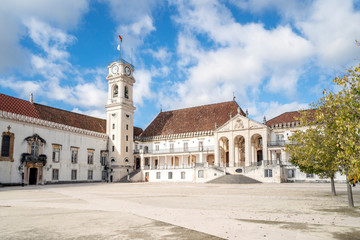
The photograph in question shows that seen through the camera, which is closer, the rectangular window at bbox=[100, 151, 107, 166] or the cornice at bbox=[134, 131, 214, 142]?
the rectangular window at bbox=[100, 151, 107, 166]

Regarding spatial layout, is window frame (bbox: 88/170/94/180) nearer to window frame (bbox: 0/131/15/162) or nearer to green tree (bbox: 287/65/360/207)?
window frame (bbox: 0/131/15/162)

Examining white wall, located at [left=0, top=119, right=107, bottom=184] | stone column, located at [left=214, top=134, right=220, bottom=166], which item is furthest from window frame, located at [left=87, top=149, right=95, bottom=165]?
stone column, located at [left=214, top=134, right=220, bottom=166]

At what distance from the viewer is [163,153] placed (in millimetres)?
53812

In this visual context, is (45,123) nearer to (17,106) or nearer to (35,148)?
(35,148)

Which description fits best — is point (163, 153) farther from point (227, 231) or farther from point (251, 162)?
point (227, 231)

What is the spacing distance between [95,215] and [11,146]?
98.7 ft

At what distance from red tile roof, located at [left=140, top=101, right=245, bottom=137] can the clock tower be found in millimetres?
6292

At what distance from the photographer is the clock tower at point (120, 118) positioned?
169 feet

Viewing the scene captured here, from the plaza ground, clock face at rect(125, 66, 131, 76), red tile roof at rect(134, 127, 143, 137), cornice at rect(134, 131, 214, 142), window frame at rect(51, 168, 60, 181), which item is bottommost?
the plaza ground

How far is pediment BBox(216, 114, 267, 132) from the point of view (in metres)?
45.2

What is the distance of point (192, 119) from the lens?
183 ft

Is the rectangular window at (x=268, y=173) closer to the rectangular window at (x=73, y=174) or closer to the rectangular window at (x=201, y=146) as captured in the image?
the rectangular window at (x=201, y=146)

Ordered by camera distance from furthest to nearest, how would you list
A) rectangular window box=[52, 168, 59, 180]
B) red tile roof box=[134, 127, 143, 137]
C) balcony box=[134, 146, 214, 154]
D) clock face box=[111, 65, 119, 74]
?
red tile roof box=[134, 127, 143, 137] → clock face box=[111, 65, 119, 74] → balcony box=[134, 146, 214, 154] → rectangular window box=[52, 168, 59, 180]

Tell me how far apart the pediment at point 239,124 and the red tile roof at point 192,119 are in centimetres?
399
